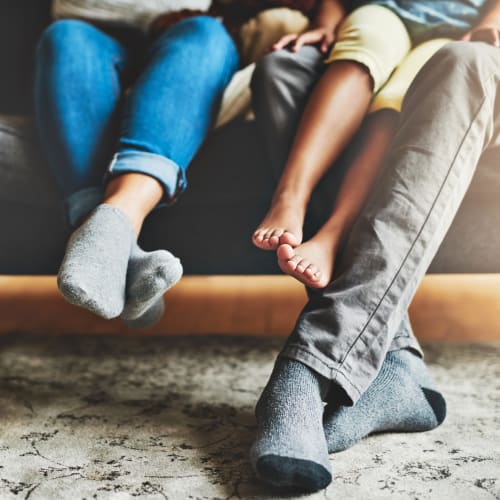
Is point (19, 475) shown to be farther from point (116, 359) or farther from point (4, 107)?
point (4, 107)

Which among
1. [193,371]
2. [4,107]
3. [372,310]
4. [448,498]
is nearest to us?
[448,498]

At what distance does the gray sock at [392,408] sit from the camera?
2.47 feet

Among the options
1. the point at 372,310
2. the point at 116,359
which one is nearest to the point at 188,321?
the point at 116,359

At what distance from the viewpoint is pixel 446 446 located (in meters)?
0.78

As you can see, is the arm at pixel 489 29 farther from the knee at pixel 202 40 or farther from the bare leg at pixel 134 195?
the bare leg at pixel 134 195

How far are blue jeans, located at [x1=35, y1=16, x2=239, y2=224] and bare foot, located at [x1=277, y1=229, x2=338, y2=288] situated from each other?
234 millimetres

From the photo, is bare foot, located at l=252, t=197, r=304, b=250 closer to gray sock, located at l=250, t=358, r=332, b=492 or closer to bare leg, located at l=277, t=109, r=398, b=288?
bare leg, located at l=277, t=109, r=398, b=288

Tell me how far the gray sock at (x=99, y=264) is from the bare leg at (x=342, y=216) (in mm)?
197

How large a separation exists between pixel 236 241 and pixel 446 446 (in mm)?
505

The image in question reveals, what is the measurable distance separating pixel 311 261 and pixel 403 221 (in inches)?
4.7

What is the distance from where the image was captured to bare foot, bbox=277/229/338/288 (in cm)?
76

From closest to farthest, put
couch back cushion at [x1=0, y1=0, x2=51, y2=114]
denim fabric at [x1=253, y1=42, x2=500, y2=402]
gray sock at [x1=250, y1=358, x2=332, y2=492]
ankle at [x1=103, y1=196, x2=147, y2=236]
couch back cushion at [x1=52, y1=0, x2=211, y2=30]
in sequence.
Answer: gray sock at [x1=250, y1=358, x2=332, y2=492] → denim fabric at [x1=253, y1=42, x2=500, y2=402] → ankle at [x1=103, y1=196, x2=147, y2=236] → couch back cushion at [x1=52, y1=0, x2=211, y2=30] → couch back cushion at [x1=0, y1=0, x2=51, y2=114]

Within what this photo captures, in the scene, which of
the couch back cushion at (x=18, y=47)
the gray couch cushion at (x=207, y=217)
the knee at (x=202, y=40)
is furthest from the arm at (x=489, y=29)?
the couch back cushion at (x=18, y=47)

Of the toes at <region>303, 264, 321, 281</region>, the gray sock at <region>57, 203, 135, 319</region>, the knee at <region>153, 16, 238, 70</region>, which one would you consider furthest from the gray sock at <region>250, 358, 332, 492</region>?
the knee at <region>153, 16, 238, 70</region>
